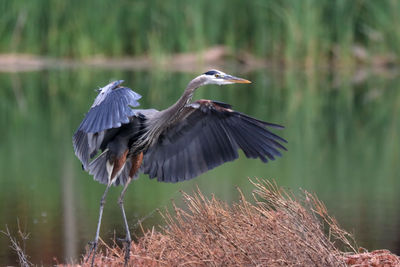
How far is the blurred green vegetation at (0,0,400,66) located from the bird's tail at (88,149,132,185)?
13.9 m

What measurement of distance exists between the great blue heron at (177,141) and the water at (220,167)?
0.81 m

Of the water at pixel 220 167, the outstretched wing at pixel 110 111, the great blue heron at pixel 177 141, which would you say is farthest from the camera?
the water at pixel 220 167

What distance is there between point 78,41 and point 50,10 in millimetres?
957

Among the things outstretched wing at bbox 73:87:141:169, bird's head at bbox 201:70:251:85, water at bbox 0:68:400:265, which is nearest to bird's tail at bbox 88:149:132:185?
outstretched wing at bbox 73:87:141:169

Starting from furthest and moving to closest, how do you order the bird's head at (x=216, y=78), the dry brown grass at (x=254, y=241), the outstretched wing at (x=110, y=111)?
1. the bird's head at (x=216, y=78)
2. the outstretched wing at (x=110, y=111)
3. the dry brown grass at (x=254, y=241)

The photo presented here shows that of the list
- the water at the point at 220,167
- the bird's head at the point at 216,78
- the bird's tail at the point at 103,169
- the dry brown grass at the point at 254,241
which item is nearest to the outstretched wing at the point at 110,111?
the bird's tail at the point at 103,169

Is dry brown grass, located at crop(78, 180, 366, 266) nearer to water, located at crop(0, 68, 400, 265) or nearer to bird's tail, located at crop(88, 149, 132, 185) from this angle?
bird's tail, located at crop(88, 149, 132, 185)

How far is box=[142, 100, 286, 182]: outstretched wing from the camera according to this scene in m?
5.19

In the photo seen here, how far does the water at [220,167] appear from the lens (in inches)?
266

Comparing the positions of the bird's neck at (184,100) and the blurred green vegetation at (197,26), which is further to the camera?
the blurred green vegetation at (197,26)

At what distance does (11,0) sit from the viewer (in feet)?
62.2

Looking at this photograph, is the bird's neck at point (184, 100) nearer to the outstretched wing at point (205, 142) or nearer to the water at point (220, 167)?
the outstretched wing at point (205, 142)

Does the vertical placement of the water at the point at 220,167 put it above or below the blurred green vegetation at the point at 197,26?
below

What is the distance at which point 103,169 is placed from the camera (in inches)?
210
